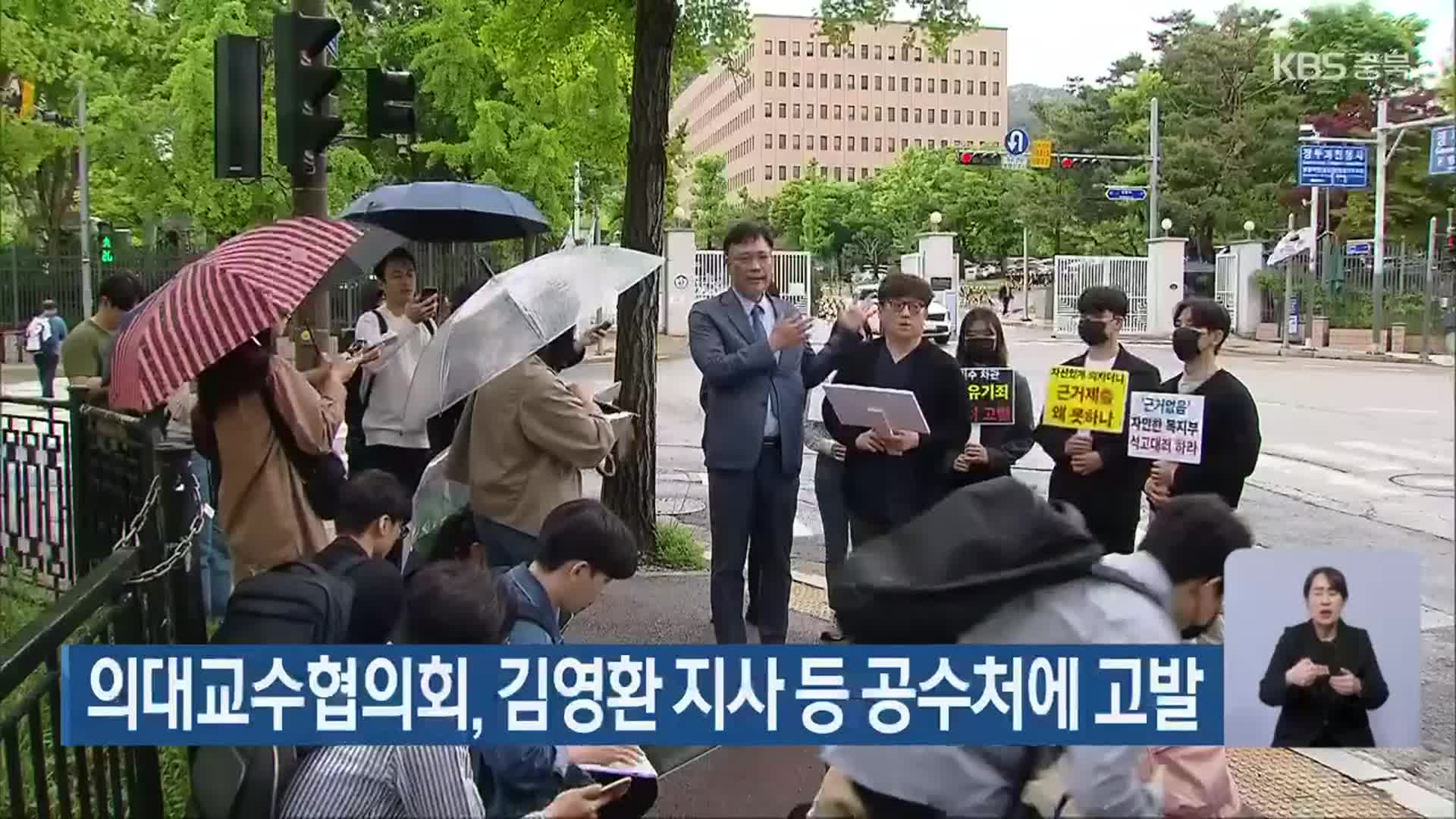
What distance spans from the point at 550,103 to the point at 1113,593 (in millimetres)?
13914

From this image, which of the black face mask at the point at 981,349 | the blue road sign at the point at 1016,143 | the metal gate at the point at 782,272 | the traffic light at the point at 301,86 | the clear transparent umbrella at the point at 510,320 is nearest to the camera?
the clear transparent umbrella at the point at 510,320

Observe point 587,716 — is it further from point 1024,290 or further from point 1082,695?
point 1024,290

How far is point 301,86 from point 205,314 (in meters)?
3.27

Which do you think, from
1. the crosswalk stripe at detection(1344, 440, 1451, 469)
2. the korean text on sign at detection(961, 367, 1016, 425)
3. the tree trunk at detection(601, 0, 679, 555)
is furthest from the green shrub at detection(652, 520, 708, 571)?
the crosswalk stripe at detection(1344, 440, 1451, 469)

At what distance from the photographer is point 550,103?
15.4 meters

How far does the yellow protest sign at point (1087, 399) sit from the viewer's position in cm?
483

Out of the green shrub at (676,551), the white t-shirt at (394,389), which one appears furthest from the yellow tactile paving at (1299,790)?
the green shrub at (676,551)

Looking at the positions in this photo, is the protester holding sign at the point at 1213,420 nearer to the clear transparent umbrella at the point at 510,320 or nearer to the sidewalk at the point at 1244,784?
the sidewalk at the point at 1244,784

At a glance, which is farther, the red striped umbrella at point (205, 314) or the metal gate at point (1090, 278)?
the metal gate at point (1090, 278)

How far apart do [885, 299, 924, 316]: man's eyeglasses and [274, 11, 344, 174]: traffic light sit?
3015mm

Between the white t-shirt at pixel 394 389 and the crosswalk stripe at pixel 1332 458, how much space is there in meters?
8.80

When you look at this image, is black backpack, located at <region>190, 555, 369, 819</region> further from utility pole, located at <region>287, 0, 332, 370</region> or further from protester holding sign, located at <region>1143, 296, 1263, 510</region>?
utility pole, located at <region>287, 0, 332, 370</region>

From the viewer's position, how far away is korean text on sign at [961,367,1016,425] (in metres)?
5.48

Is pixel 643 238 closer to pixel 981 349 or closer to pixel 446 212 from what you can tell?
pixel 446 212
